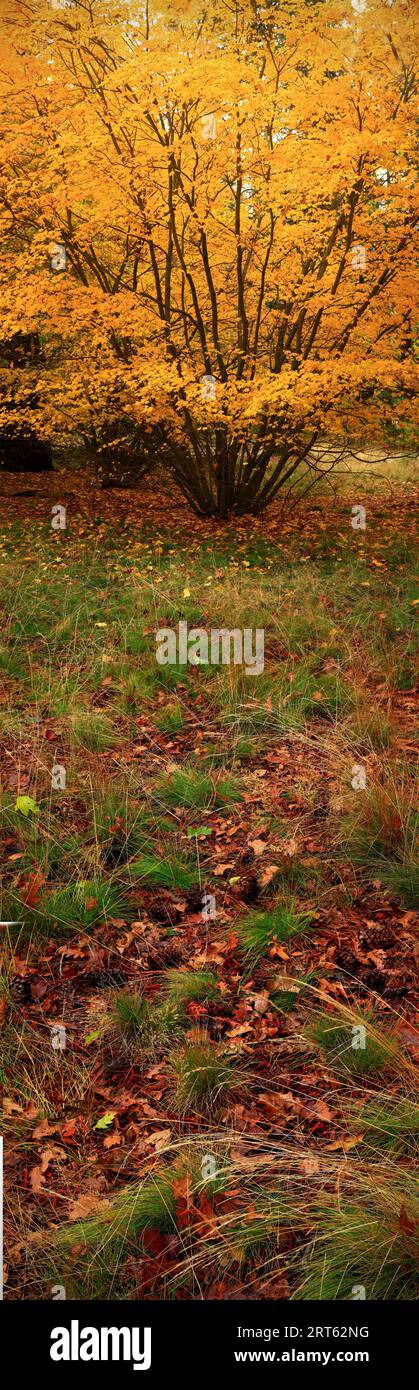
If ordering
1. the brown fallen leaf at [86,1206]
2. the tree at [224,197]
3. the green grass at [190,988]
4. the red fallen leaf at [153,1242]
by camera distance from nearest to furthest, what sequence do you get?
the red fallen leaf at [153,1242] < the brown fallen leaf at [86,1206] < the green grass at [190,988] < the tree at [224,197]

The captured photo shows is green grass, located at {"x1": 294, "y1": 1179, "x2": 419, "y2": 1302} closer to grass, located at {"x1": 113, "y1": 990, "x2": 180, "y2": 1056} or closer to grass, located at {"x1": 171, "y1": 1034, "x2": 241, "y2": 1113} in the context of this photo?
grass, located at {"x1": 171, "y1": 1034, "x2": 241, "y2": 1113}

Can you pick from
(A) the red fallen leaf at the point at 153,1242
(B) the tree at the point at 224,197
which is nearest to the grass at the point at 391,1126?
(A) the red fallen leaf at the point at 153,1242

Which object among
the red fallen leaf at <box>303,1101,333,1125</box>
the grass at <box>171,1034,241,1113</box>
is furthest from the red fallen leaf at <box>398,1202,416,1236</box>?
the grass at <box>171,1034,241,1113</box>

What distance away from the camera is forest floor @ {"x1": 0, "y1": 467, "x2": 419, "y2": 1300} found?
2145 millimetres

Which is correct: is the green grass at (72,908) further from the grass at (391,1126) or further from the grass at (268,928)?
the grass at (391,1126)

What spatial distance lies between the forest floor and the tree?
11.7 feet

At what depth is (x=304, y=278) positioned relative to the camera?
8406mm

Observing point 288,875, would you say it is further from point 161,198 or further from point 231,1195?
point 161,198

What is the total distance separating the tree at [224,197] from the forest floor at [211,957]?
355cm

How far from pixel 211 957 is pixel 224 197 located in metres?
7.71

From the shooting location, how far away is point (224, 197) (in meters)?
8.39

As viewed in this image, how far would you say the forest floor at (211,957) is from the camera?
214 cm

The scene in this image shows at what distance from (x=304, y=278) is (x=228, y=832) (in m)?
6.42
